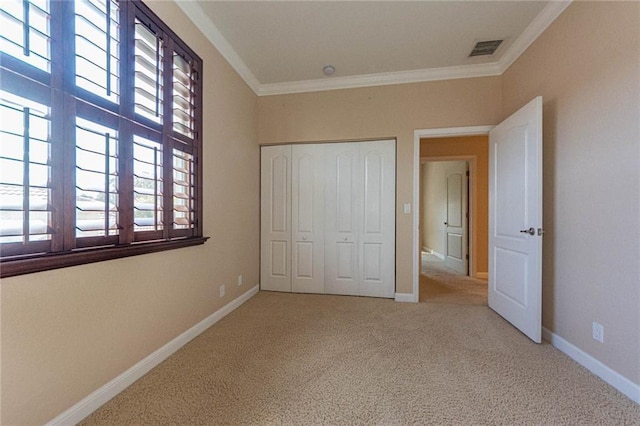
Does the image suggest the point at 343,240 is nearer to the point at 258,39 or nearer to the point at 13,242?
the point at 258,39

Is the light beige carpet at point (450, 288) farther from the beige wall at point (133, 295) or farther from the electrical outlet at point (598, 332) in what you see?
the beige wall at point (133, 295)

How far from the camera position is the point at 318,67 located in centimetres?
311

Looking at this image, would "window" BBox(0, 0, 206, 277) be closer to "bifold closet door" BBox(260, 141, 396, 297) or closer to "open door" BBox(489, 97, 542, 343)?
"bifold closet door" BBox(260, 141, 396, 297)

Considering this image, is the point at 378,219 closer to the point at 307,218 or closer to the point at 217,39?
the point at 307,218

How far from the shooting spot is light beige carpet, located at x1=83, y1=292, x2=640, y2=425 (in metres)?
1.42

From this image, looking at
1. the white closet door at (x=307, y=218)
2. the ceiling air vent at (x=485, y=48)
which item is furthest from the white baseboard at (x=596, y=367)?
the ceiling air vent at (x=485, y=48)

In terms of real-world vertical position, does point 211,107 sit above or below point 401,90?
below

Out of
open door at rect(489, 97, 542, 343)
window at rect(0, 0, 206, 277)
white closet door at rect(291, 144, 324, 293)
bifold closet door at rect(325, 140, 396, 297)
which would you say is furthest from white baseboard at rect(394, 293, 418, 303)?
window at rect(0, 0, 206, 277)

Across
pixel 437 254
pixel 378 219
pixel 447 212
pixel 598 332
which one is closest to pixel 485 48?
pixel 378 219

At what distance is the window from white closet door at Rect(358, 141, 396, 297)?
2.11 metres

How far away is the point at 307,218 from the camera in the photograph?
141 inches

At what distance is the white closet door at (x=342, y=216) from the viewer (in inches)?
137

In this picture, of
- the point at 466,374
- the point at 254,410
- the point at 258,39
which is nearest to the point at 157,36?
the point at 258,39

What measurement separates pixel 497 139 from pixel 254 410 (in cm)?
318
